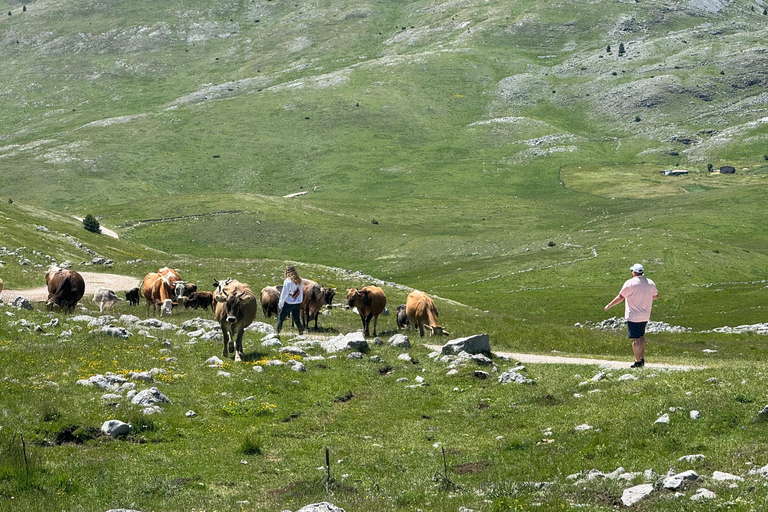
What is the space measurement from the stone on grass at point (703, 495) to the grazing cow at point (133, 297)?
137 feet

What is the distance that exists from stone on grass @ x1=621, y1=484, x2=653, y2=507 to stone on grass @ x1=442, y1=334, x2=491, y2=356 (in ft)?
52.4

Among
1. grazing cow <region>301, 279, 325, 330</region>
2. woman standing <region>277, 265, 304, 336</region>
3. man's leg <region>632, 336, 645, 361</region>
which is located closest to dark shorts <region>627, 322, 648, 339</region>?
man's leg <region>632, 336, 645, 361</region>

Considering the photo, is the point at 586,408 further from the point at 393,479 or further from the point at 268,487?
the point at 268,487

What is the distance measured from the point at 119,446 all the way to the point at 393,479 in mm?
6633

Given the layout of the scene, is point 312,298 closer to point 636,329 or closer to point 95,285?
point 636,329

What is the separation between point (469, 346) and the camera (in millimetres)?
29078

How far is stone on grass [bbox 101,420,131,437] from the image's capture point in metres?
17.2

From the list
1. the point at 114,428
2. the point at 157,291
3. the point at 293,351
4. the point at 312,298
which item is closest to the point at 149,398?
the point at 114,428

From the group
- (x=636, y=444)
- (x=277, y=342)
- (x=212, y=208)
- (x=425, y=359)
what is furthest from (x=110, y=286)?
(x=212, y=208)

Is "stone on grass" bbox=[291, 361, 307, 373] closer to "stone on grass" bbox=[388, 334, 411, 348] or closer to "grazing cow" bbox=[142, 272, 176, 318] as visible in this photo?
"stone on grass" bbox=[388, 334, 411, 348]

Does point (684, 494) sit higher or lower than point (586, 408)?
higher

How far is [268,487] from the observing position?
1501 centimetres

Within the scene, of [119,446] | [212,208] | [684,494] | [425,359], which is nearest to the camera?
[684,494]

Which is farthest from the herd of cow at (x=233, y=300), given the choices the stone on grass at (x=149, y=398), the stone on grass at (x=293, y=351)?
the stone on grass at (x=149, y=398)
